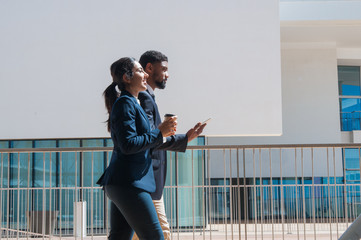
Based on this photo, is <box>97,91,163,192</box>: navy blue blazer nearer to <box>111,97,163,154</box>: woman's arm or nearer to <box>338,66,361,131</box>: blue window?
<box>111,97,163,154</box>: woman's arm

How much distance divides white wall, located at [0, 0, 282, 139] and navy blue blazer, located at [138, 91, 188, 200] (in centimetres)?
963

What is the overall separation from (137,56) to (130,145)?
10.6 meters

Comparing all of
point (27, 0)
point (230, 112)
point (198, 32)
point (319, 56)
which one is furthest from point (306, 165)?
point (27, 0)

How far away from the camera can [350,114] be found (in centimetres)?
1870

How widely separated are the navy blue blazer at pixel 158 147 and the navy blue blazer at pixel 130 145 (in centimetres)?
21

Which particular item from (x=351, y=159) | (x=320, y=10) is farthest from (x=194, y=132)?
(x=351, y=159)

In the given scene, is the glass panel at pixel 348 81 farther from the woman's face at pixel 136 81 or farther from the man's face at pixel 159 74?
the woman's face at pixel 136 81

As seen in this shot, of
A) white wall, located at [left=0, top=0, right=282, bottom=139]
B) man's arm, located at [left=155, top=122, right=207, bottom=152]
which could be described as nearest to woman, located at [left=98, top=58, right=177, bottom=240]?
man's arm, located at [left=155, top=122, right=207, bottom=152]

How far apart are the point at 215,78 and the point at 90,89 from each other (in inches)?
124

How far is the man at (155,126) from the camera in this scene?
2838mm

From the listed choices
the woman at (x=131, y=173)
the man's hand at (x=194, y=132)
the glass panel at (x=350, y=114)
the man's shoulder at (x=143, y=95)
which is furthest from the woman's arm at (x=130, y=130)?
the glass panel at (x=350, y=114)

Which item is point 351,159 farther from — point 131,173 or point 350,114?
point 131,173

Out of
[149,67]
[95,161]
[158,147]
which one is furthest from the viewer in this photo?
[95,161]

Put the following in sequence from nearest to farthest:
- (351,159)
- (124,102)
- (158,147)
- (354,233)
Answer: (354,233), (124,102), (158,147), (351,159)
